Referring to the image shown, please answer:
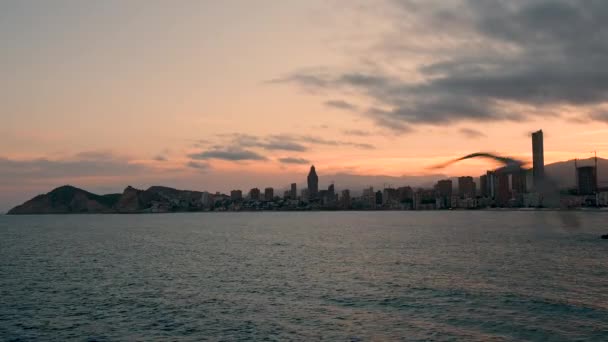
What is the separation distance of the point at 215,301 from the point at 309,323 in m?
17.0

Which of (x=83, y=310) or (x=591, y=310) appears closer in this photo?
(x=591, y=310)

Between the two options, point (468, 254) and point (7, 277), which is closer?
point (7, 277)

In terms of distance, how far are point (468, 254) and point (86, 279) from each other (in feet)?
260

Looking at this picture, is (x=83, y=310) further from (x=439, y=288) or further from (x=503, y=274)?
(x=503, y=274)

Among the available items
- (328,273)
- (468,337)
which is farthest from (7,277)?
(468,337)

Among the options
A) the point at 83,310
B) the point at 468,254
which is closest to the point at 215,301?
the point at 83,310

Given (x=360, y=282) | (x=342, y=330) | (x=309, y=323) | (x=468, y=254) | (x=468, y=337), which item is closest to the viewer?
(x=468, y=337)

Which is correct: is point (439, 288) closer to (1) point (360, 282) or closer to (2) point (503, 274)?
(1) point (360, 282)

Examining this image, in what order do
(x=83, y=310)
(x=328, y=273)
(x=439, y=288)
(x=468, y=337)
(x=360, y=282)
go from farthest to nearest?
(x=328, y=273)
(x=360, y=282)
(x=439, y=288)
(x=83, y=310)
(x=468, y=337)

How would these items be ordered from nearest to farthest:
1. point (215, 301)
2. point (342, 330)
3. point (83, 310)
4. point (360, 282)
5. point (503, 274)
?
point (342, 330), point (83, 310), point (215, 301), point (360, 282), point (503, 274)

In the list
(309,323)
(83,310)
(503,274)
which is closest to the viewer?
(309,323)

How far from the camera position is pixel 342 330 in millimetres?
49875

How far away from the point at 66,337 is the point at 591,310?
2123 inches

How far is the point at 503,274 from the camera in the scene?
276 feet
